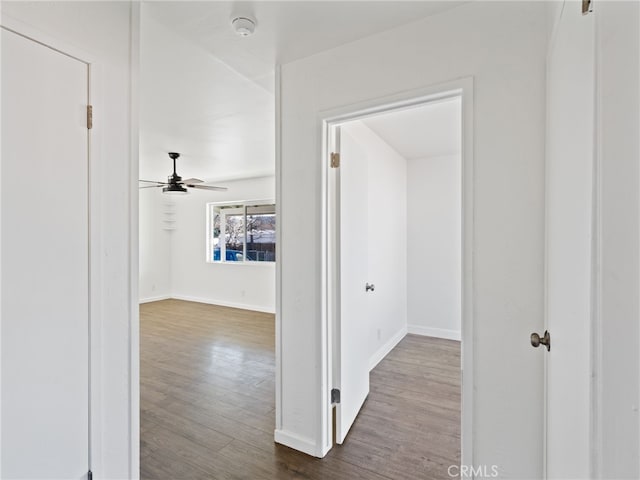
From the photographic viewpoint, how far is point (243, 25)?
158cm

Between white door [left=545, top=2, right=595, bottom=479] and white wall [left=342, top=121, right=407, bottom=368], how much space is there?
71.9 inches

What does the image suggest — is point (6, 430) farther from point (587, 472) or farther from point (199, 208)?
point (199, 208)

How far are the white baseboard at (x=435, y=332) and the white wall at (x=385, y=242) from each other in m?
0.14

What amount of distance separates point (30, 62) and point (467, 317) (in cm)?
207

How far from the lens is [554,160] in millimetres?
1133

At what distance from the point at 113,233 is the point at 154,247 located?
20.0ft

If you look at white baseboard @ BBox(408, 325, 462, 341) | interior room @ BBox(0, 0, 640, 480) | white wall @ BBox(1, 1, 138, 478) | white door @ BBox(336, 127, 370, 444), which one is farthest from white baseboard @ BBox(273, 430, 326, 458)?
white baseboard @ BBox(408, 325, 462, 341)

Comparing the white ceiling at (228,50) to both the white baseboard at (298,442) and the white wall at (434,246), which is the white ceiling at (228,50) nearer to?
the white wall at (434,246)

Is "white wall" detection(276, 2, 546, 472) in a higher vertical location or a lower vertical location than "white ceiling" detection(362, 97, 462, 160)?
lower

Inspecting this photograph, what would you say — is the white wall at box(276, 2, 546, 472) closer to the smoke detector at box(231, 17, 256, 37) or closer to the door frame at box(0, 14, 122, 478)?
the smoke detector at box(231, 17, 256, 37)

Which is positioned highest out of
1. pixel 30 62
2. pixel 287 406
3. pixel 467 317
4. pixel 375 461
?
pixel 30 62

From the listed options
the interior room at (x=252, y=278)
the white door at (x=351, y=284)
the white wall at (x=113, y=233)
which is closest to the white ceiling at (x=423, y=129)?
the interior room at (x=252, y=278)

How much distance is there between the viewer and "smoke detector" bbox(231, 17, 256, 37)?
156cm

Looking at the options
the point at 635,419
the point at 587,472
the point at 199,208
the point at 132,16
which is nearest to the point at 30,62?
the point at 132,16
